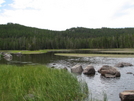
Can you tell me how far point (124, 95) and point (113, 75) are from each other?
36.7 feet

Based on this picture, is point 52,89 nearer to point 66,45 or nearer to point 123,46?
point 123,46

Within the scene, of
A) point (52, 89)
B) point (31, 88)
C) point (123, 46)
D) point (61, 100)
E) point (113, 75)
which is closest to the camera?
point (61, 100)

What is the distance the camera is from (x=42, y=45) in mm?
170625

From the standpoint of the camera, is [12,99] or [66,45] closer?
[12,99]

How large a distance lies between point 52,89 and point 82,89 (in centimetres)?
402

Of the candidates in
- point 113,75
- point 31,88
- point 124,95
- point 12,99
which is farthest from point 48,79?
point 113,75

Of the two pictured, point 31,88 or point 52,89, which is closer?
point 52,89

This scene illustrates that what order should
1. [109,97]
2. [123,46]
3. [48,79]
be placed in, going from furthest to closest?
1. [123,46]
2. [48,79]
3. [109,97]

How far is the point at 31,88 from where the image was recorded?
46.9ft

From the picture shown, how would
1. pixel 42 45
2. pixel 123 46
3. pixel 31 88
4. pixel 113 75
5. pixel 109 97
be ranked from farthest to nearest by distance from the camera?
pixel 42 45 → pixel 123 46 → pixel 113 75 → pixel 109 97 → pixel 31 88

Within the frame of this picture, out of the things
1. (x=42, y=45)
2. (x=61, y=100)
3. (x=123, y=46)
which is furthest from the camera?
(x=42, y=45)

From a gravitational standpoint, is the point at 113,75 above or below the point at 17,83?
below

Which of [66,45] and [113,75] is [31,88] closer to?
[113,75]

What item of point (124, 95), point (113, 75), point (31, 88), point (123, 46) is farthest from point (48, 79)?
point (123, 46)
